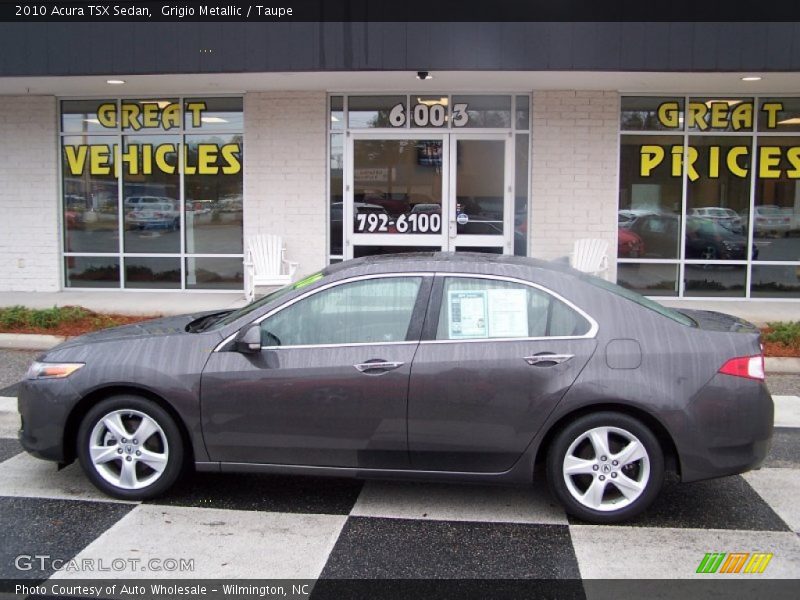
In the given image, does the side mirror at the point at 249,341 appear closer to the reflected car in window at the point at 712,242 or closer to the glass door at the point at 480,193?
the glass door at the point at 480,193

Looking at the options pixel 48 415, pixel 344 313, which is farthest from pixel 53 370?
pixel 344 313

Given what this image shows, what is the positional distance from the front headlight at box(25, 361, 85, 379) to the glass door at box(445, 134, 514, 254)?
7.89 metres

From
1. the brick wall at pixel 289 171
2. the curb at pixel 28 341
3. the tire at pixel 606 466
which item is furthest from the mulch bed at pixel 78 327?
the tire at pixel 606 466

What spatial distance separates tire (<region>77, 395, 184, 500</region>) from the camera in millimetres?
4820

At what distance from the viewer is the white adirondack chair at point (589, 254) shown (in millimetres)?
11773

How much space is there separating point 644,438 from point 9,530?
367 centimetres

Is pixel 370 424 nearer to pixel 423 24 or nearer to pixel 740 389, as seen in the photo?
pixel 740 389

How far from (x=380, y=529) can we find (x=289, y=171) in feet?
27.9

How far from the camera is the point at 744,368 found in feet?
15.0

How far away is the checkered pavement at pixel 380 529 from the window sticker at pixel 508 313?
3.69 ft

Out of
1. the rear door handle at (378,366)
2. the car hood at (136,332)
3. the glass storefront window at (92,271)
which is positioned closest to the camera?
the rear door handle at (378,366)

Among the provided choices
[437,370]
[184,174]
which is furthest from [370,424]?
[184,174]

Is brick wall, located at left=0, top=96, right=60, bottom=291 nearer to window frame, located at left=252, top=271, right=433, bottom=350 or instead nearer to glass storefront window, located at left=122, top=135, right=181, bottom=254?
glass storefront window, located at left=122, top=135, right=181, bottom=254

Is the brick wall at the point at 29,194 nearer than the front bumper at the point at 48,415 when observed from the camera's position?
No
